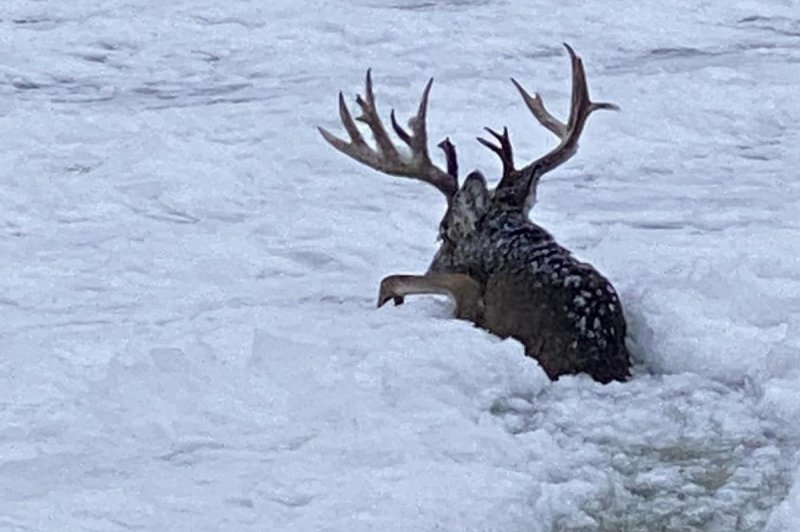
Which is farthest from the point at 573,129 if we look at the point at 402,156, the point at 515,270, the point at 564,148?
the point at 515,270

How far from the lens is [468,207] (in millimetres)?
6875

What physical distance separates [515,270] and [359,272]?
1595 millimetres

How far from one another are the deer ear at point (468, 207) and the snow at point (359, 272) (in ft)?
0.92

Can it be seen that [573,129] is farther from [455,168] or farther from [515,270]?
[515,270]

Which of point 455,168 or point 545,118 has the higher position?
point 545,118

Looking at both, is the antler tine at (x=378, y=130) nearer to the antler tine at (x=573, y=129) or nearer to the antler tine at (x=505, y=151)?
the antler tine at (x=505, y=151)

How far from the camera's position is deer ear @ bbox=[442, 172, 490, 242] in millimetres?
6859

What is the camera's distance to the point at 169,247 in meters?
8.32

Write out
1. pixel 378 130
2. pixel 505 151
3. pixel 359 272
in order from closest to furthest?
pixel 505 151 → pixel 378 130 → pixel 359 272

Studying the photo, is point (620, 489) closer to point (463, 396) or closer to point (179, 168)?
point (463, 396)

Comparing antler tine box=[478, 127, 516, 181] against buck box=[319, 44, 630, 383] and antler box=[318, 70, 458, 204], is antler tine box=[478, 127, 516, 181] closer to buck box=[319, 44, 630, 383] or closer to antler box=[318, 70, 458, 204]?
buck box=[319, 44, 630, 383]

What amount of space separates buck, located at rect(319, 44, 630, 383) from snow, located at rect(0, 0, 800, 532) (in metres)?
0.09

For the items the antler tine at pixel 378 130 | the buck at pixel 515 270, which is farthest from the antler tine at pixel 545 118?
the antler tine at pixel 378 130

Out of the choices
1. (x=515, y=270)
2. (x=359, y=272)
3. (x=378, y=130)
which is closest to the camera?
(x=515, y=270)
